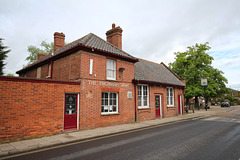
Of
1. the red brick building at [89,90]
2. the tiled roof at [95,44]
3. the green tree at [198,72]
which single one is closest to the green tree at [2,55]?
the red brick building at [89,90]

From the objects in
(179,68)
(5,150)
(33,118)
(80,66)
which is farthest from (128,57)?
(179,68)

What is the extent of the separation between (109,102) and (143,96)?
177 inches

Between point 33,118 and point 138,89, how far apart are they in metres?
9.28

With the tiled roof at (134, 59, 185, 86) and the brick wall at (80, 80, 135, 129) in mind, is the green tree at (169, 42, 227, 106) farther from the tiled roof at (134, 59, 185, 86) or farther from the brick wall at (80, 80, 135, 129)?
the brick wall at (80, 80, 135, 129)

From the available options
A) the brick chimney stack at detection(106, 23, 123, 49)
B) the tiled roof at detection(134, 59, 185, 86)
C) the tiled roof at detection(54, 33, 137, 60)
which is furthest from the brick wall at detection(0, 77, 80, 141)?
the brick chimney stack at detection(106, 23, 123, 49)

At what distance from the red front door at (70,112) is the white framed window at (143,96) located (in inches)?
266

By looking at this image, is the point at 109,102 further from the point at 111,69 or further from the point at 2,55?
the point at 2,55

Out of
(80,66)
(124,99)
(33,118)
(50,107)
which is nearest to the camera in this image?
(33,118)

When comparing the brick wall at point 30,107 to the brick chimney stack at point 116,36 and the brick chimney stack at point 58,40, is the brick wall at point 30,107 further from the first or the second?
the brick chimney stack at point 58,40

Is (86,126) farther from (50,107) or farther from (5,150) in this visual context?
(5,150)

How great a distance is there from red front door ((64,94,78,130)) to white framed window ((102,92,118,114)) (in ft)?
7.60

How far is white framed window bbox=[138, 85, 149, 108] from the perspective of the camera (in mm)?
14823

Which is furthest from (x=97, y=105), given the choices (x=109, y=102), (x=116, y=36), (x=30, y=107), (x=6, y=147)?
(x=116, y=36)

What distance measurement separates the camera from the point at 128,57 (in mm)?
13391
